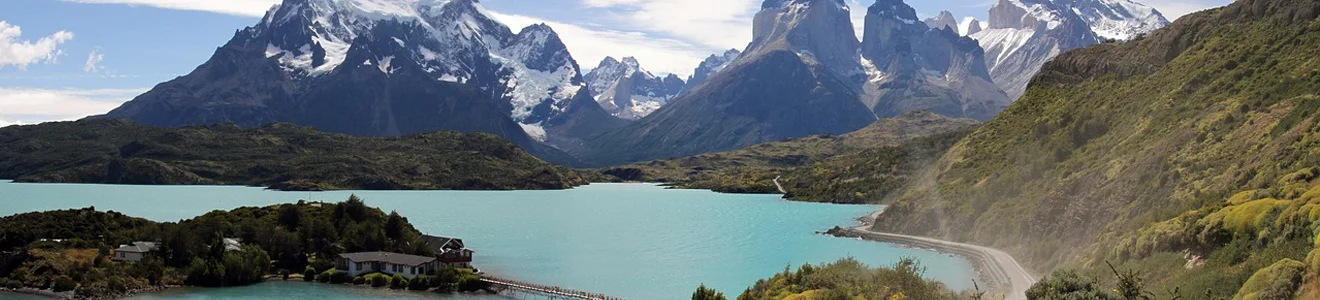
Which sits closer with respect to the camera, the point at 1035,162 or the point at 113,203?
the point at 1035,162

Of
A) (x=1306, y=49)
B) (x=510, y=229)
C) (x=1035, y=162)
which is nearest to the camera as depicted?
(x=1306, y=49)

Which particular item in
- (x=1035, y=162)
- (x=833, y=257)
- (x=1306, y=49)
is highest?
(x=1306, y=49)

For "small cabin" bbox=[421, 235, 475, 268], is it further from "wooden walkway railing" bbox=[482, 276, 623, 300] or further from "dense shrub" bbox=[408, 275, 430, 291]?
"wooden walkway railing" bbox=[482, 276, 623, 300]

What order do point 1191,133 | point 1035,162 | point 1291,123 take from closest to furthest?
1. point 1291,123
2. point 1191,133
3. point 1035,162

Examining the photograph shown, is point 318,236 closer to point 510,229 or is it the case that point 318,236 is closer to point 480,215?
point 510,229

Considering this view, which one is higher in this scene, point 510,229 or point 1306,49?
point 1306,49

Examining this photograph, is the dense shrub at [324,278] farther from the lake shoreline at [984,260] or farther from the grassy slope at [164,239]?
the lake shoreline at [984,260]

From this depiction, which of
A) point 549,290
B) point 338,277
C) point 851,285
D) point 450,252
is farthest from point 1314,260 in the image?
point 338,277

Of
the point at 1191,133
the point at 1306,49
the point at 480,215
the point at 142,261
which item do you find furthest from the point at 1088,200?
the point at 480,215
